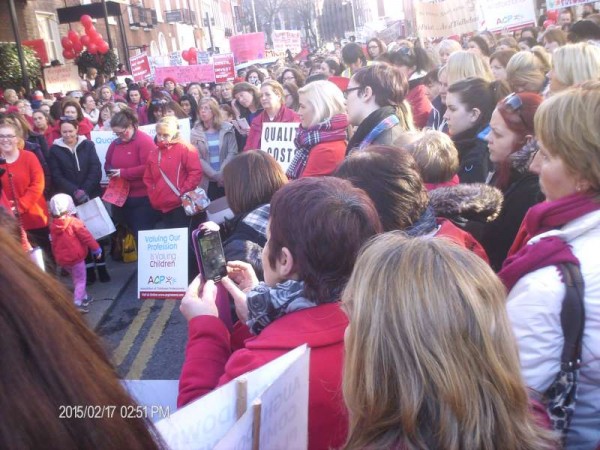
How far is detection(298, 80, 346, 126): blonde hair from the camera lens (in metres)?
4.58

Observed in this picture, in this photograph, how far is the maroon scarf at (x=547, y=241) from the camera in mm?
1641

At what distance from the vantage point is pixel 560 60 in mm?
4059

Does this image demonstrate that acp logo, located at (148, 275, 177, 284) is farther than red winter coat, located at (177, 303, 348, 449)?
Yes

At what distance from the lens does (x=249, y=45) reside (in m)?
18.8

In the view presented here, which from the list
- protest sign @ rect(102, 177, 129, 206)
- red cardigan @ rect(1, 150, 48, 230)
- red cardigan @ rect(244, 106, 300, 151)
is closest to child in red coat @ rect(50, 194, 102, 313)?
red cardigan @ rect(1, 150, 48, 230)

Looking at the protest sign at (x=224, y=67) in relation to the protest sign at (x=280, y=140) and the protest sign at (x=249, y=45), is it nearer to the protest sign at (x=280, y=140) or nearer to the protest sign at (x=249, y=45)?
the protest sign at (x=249, y=45)

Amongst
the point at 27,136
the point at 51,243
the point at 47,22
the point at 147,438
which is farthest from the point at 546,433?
the point at 47,22

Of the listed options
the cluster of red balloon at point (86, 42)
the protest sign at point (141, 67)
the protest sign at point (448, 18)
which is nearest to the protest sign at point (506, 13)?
the protest sign at point (448, 18)

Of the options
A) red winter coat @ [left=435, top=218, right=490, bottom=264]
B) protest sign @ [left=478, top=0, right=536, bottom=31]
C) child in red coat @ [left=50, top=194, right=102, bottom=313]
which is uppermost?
protest sign @ [left=478, top=0, right=536, bottom=31]

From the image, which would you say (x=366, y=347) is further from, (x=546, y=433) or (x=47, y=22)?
(x=47, y=22)

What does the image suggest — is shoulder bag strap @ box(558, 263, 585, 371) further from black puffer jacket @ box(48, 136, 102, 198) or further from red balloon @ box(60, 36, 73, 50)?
red balloon @ box(60, 36, 73, 50)

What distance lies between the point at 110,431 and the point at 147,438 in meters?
0.10

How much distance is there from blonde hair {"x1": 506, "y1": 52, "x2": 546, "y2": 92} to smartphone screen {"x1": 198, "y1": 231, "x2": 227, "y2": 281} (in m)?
3.34

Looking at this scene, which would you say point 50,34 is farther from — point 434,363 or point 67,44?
point 434,363
